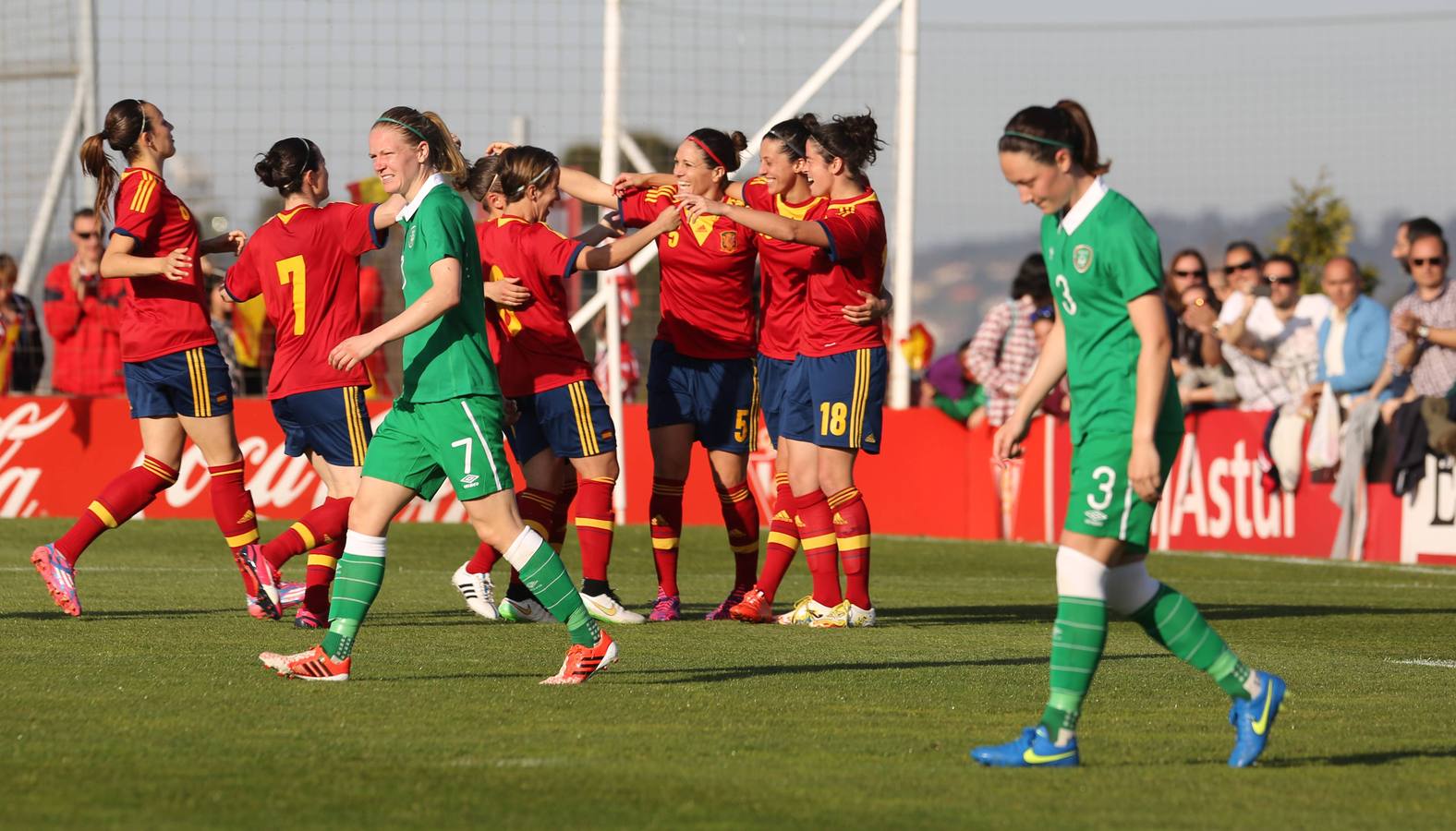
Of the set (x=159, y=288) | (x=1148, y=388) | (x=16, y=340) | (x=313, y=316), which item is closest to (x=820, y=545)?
(x=313, y=316)

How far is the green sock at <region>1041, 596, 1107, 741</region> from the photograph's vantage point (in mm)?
5438

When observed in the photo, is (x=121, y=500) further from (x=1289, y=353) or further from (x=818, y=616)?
(x=1289, y=353)

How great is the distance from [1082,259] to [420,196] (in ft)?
7.74

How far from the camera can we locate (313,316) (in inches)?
345

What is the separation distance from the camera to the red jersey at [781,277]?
9.42 metres

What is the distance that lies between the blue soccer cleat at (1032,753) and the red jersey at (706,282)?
4.48 m

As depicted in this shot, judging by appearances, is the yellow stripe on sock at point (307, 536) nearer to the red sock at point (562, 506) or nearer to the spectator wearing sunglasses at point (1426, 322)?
the red sock at point (562, 506)

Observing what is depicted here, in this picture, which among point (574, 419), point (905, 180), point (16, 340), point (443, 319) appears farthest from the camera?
point (905, 180)

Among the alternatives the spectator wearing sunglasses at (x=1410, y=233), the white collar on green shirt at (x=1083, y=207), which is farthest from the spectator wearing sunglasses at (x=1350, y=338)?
the white collar on green shirt at (x=1083, y=207)

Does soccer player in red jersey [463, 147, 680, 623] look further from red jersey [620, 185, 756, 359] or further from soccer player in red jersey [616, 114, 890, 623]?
soccer player in red jersey [616, 114, 890, 623]

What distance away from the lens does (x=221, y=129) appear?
18.2m

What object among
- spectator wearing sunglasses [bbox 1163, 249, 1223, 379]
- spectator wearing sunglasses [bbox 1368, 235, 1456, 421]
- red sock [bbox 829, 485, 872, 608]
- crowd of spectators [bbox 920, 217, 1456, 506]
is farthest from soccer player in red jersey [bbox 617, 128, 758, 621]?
spectator wearing sunglasses [bbox 1163, 249, 1223, 379]

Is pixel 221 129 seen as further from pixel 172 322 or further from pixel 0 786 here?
pixel 0 786

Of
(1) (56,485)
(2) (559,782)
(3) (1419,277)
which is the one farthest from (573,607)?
(1) (56,485)
